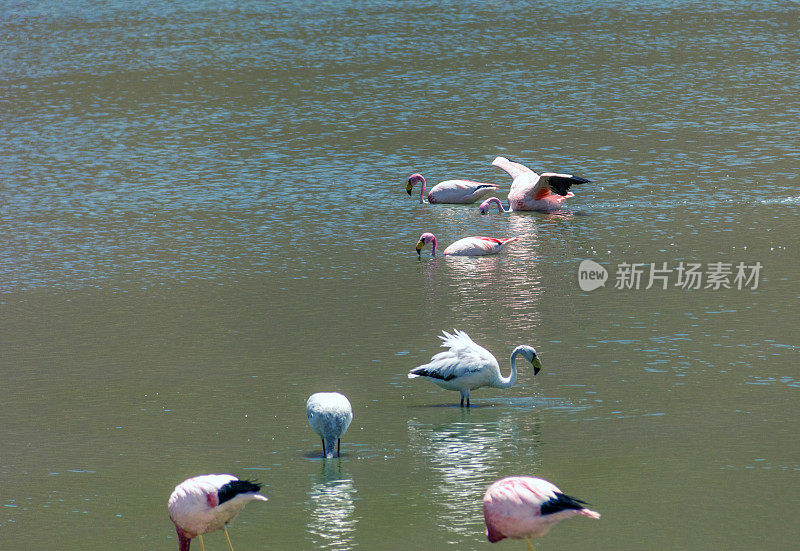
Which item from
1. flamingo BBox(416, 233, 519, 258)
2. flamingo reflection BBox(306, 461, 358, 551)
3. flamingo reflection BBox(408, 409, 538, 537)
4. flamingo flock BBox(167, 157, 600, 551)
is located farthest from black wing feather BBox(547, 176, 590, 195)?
flamingo reflection BBox(306, 461, 358, 551)

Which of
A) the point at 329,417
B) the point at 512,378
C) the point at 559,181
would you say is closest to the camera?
the point at 329,417

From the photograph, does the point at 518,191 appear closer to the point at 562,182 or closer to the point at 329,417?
the point at 562,182

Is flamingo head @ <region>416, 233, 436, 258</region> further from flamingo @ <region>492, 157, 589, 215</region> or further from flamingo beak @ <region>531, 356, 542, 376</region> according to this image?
flamingo beak @ <region>531, 356, 542, 376</region>

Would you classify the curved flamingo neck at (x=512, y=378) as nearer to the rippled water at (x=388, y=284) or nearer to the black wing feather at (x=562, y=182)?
the rippled water at (x=388, y=284)

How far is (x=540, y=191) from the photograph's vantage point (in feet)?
66.3

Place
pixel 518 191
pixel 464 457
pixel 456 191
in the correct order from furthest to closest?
pixel 456 191 → pixel 518 191 → pixel 464 457

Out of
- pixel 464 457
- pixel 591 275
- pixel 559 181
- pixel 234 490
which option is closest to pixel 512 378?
pixel 464 457

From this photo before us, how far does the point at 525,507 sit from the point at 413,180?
1442 cm

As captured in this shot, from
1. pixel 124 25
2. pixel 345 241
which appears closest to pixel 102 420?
pixel 345 241

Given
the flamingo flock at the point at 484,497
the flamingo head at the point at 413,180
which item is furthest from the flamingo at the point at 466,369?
the flamingo head at the point at 413,180

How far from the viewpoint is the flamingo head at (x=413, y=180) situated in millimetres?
20994

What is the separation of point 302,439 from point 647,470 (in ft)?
9.98

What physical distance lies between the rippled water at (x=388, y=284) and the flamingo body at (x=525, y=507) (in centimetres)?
96

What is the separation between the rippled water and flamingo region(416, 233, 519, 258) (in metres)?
0.25
